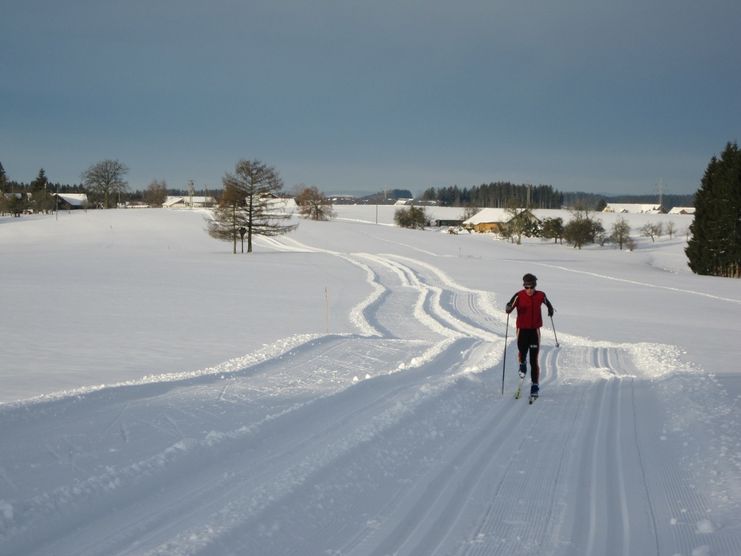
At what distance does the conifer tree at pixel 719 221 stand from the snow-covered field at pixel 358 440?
1366 inches

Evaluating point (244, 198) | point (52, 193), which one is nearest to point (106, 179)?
point (52, 193)

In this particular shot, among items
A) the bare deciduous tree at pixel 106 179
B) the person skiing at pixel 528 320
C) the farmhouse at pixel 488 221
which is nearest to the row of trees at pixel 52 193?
the bare deciduous tree at pixel 106 179

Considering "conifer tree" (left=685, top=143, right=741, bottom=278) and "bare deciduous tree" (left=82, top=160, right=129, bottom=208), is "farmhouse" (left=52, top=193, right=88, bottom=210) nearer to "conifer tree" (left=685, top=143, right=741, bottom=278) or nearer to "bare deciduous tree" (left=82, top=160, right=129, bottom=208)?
"bare deciduous tree" (left=82, top=160, right=129, bottom=208)

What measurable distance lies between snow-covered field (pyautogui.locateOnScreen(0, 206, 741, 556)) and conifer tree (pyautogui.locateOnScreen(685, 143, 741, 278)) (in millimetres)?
34696

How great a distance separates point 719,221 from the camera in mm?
50875

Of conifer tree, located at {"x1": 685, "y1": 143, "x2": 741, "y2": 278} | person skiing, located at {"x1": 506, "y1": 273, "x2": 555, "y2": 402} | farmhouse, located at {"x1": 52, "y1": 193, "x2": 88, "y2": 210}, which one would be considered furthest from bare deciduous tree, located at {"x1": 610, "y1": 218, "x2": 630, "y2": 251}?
farmhouse, located at {"x1": 52, "y1": 193, "x2": 88, "y2": 210}

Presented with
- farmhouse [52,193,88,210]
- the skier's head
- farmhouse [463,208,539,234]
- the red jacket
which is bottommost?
the red jacket

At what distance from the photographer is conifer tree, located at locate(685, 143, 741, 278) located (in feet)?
165

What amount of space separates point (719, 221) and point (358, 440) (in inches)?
2037

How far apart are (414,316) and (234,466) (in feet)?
52.7

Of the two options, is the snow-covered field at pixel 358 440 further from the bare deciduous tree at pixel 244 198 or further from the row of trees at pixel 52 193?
the row of trees at pixel 52 193

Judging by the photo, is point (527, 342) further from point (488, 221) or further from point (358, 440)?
point (488, 221)

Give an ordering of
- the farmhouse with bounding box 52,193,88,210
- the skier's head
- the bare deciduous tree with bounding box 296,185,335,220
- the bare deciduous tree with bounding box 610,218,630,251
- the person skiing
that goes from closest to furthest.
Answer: the skier's head, the person skiing, the bare deciduous tree with bounding box 610,218,630,251, the bare deciduous tree with bounding box 296,185,335,220, the farmhouse with bounding box 52,193,88,210

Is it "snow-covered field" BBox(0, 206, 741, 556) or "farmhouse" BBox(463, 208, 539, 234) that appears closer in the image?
"snow-covered field" BBox(0, 206, 741, 556)
